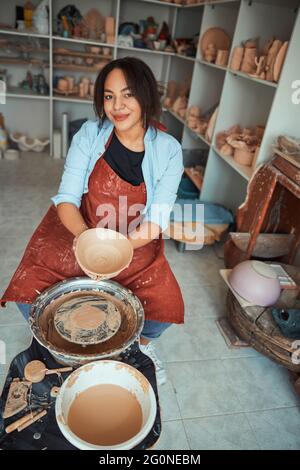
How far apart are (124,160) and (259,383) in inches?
42.5

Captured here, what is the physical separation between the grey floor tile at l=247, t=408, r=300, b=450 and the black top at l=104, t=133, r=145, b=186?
1020 millimetres

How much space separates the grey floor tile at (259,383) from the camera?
1.40 m

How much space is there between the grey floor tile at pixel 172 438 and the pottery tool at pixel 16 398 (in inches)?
22.9

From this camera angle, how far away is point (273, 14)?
1.95m

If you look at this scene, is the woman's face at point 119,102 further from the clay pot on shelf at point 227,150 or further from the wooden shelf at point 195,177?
the wooden shelf at point 195,177

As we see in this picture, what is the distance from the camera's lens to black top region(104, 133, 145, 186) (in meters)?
1.34

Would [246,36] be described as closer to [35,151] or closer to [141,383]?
[141,383]

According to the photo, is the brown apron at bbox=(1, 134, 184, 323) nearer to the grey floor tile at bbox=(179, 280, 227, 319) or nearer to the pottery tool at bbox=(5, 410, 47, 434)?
the pottery tool at bbox=(5, 410, 47, 434)

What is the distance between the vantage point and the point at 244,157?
199 centimetres

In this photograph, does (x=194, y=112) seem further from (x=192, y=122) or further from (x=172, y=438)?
(x=172, y=438)

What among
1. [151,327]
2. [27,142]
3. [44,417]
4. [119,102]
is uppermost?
[119,102]

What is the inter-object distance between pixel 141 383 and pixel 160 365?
2.11 ft

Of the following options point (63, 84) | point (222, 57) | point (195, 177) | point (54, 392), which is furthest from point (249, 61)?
point (63, 84)

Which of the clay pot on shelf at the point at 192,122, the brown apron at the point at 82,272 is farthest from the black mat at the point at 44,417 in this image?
the clay pot on shelf at the point at 192,122
